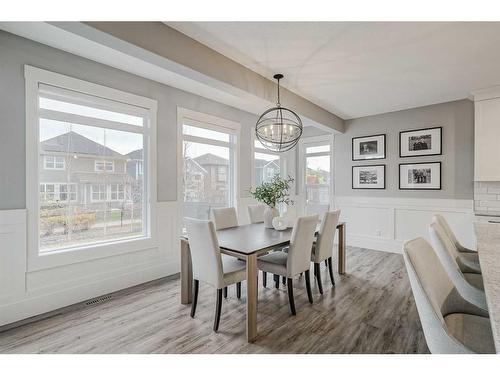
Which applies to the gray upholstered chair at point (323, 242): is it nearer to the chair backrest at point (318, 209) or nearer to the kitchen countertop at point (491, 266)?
the chair backrest at point (318, 209)

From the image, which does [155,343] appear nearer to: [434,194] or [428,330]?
[428,330]

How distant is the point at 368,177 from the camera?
5.20 m

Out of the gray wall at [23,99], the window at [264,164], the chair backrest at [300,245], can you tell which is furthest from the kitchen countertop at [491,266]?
the window at [264,164]

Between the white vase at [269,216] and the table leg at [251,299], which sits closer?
the table leg at [251,299]

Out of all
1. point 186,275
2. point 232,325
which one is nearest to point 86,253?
point 186,275

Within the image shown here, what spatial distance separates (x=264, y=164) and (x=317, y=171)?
1255 millimetres

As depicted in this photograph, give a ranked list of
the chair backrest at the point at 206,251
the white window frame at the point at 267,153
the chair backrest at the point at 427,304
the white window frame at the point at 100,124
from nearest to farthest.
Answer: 1. the chair backrest at the point at 427,304
2. the chair backrest at the point at 206,251
3. the white window frame at the point at 100,124
4. the white window frame at the point at 267,153

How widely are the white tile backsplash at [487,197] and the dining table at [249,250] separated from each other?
3.10 metres

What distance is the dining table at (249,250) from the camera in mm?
2229

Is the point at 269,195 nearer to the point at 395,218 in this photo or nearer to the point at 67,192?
the point at 67,192

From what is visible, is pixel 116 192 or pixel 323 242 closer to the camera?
pixel 323 242

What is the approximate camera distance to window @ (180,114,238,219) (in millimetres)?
4102

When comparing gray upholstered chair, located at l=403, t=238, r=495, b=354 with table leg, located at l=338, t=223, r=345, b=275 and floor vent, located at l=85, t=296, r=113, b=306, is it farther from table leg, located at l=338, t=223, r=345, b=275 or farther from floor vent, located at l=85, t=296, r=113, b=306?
floor vent, located at l=85, t=296, r=113, b=306

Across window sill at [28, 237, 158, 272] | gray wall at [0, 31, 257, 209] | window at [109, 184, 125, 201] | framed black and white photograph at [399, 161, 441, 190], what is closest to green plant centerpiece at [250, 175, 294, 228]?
gray wall at [0, 31, 257, 209]
